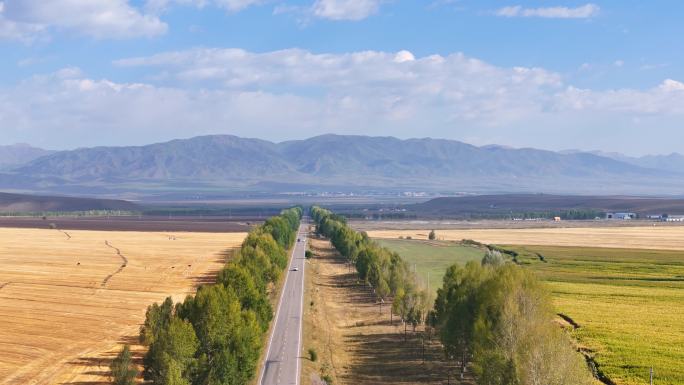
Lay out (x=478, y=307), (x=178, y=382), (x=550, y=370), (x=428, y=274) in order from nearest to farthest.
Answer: (x=550, y=370), (x=178, y=382), (x=478, y=307), (x=428, y=274)

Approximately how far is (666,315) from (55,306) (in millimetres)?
61186

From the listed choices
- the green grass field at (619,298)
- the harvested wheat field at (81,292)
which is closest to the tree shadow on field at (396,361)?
the green grass field at (619,298)

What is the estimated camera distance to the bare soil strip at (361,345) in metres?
54.5

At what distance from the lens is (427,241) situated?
6545 inches

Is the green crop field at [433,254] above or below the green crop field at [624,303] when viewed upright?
above

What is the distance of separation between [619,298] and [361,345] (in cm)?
3712

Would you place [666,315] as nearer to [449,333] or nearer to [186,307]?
[449,333]

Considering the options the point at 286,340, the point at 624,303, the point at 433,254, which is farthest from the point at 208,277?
the point at 624,303

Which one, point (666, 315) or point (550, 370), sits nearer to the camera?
point (550, 370)

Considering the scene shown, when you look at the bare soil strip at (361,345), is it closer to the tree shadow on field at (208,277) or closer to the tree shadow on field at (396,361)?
the tree shadow on field at (396,361)

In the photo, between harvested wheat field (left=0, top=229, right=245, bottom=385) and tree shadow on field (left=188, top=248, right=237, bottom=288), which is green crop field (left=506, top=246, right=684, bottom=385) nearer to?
harvested wheat field (left=0, top=229, right=245, bottom=385)

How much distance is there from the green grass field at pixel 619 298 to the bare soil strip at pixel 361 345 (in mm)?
12336

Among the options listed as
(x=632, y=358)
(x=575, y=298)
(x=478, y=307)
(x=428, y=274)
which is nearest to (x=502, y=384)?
(x=478, y=307)

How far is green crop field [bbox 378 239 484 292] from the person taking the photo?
364 ft
